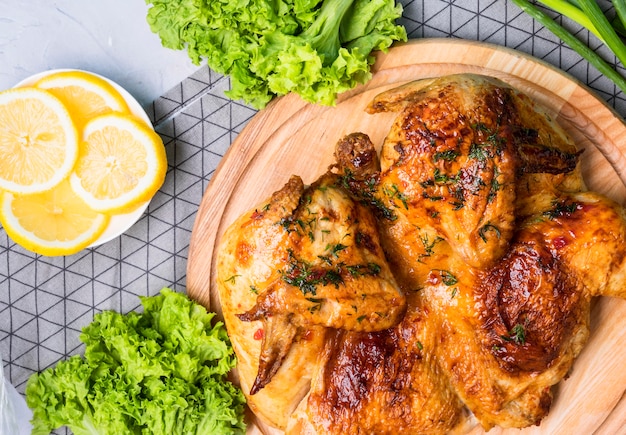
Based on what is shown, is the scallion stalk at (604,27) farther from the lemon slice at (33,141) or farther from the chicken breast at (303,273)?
the lemon slice at (33,141)

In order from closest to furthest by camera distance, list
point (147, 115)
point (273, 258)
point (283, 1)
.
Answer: point (273, 258) → point (283, 1) → point (147, 115)

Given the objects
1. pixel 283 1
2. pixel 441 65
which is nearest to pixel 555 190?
pixel 441 65

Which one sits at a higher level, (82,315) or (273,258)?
(273,258)

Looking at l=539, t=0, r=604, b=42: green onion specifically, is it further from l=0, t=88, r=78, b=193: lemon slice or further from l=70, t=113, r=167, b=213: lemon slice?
l=0, t=88, r=78, b=193: lemon slice

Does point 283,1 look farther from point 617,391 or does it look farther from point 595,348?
point 617,391

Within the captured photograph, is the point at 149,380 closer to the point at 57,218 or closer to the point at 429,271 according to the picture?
the point at 57,218
